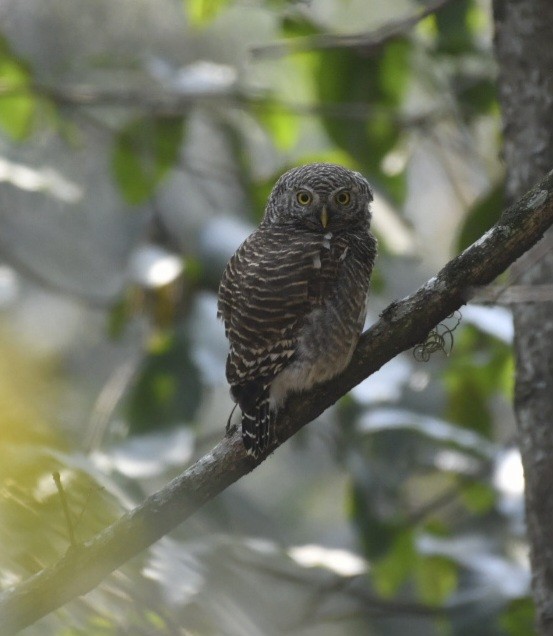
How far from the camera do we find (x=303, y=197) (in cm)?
330

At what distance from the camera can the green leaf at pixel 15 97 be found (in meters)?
4.66

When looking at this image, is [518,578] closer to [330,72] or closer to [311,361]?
[311,361]

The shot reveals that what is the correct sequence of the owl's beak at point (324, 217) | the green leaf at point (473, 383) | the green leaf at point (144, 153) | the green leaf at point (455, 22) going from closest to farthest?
the owl's beak at point (324, 217), the green leaf at point (455, 22), the green leaf at point (473, 383), the green leaf at point (144, 153)

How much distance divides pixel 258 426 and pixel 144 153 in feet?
8.89

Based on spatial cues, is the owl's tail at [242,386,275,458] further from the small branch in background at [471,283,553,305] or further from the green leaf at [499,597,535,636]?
the green leaf at [499,597,535,636]

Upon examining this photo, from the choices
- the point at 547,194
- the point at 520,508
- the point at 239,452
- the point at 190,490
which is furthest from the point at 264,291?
the point at 520,508

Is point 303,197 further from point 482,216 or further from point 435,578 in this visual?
point 435,578

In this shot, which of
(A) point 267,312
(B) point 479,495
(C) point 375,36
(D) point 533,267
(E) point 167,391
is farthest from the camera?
(B) point 479,495

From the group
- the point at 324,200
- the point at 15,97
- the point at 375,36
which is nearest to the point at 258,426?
the point at 324,200

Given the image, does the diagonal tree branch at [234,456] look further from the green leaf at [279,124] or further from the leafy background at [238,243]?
the green leaf at [279,124]

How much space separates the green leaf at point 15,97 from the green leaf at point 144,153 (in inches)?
18.6

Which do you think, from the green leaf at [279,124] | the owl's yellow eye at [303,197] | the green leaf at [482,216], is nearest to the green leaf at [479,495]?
the green leaf at [482,216]

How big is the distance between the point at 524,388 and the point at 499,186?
4.06 feet

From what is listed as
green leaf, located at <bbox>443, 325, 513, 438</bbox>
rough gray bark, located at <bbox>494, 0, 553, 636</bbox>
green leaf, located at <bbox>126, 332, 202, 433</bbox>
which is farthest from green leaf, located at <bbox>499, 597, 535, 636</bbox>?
green leaf, located at <bbox>126, 332, 202, 433</bbox>
